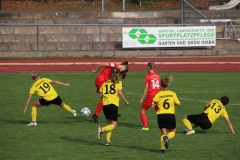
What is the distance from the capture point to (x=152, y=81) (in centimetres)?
1661

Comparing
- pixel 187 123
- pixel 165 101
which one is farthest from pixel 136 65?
pixel 165 101

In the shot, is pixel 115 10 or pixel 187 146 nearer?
pixel 187 146

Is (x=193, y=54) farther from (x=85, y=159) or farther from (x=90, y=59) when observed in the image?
(x=85, y=159)

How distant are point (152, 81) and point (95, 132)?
2037 mm

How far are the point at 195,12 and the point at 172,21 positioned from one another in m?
1.76

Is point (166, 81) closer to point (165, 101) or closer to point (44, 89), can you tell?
point (165, 101)

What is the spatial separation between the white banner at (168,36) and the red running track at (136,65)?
1.39 metres

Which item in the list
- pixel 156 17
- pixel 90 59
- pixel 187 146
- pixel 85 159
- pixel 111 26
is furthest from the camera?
pixel 156 17

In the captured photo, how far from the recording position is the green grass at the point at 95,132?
543 inches

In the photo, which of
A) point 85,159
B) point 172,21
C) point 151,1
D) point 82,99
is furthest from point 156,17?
point 85,159

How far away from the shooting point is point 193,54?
39.4m

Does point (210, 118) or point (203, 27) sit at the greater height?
point (203, 27)

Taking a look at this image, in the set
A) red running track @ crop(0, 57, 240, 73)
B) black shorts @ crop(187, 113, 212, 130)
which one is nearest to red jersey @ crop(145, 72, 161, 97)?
black shorts @ crop(187, 113, 212, 130)

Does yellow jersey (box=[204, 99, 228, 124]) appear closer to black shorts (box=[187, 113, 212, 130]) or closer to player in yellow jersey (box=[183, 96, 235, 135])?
player in yellow jersey (box=[183, 96, 235, 135])
